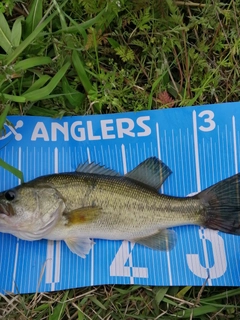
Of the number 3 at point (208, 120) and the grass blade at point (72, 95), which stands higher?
the grass blade at point (72, 95)

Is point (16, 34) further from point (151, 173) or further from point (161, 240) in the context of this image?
point (161, 240)

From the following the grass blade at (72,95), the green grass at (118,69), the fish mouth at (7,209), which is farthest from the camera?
the grass blade at (72,95)

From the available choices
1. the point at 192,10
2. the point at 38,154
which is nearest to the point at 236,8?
the point at 192,10

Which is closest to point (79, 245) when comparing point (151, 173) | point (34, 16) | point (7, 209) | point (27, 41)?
point (7, 209)

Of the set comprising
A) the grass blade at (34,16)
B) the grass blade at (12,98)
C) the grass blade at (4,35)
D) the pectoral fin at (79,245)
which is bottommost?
the pectoral fin at (79,245)

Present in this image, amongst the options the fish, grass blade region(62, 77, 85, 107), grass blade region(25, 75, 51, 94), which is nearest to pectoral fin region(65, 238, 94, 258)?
the fish

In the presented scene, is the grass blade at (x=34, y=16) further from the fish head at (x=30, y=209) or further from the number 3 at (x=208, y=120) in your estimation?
the number 3 at (x=208, y=120)

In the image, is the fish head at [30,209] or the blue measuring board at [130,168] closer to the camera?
the fish head at [30,209]

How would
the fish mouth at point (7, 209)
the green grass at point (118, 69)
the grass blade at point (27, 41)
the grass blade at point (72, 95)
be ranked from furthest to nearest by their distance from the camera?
the grass blade at point (72, 95)
the green grass at point (118, 69)
the grass blade at point (27, 41)
the fish mouth at point (7, 209)

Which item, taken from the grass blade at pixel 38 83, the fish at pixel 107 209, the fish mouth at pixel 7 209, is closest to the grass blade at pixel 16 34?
the grass blade at pixel 38 83

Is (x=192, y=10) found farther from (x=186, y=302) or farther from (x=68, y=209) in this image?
(x=186, y=302)
